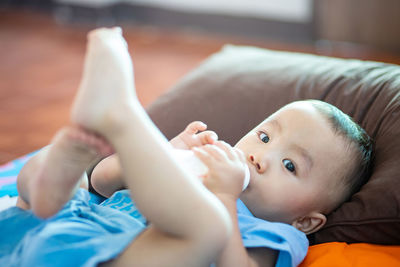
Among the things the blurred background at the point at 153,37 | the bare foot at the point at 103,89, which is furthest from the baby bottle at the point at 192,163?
the blurred background at the point at 153,37

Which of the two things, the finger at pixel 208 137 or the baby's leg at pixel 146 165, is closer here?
the baby's leg at pixel 146 165

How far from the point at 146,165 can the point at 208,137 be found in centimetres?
31

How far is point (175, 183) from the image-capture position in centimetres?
77

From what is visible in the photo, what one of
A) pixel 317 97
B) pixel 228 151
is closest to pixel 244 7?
pixel 317 97

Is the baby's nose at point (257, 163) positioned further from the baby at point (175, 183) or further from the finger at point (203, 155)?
the finger at point (203, 155)

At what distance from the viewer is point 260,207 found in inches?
41.3

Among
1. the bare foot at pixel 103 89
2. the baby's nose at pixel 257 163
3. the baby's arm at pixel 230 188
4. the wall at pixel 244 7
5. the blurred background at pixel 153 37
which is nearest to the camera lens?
the bare foot at pixel 103 89

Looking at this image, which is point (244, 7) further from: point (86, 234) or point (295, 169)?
point (86, 234)

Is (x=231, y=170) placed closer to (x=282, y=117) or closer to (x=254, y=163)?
(x=254, y=163)

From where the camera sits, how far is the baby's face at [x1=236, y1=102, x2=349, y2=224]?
103 centimetres

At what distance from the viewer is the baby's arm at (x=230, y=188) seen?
882mm

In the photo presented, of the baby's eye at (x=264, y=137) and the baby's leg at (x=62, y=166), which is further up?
the baby's leg at (x=62, y=166)

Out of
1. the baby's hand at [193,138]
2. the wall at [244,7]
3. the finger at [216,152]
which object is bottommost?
the wall at [244,7]

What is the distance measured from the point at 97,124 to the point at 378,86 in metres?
0.83
